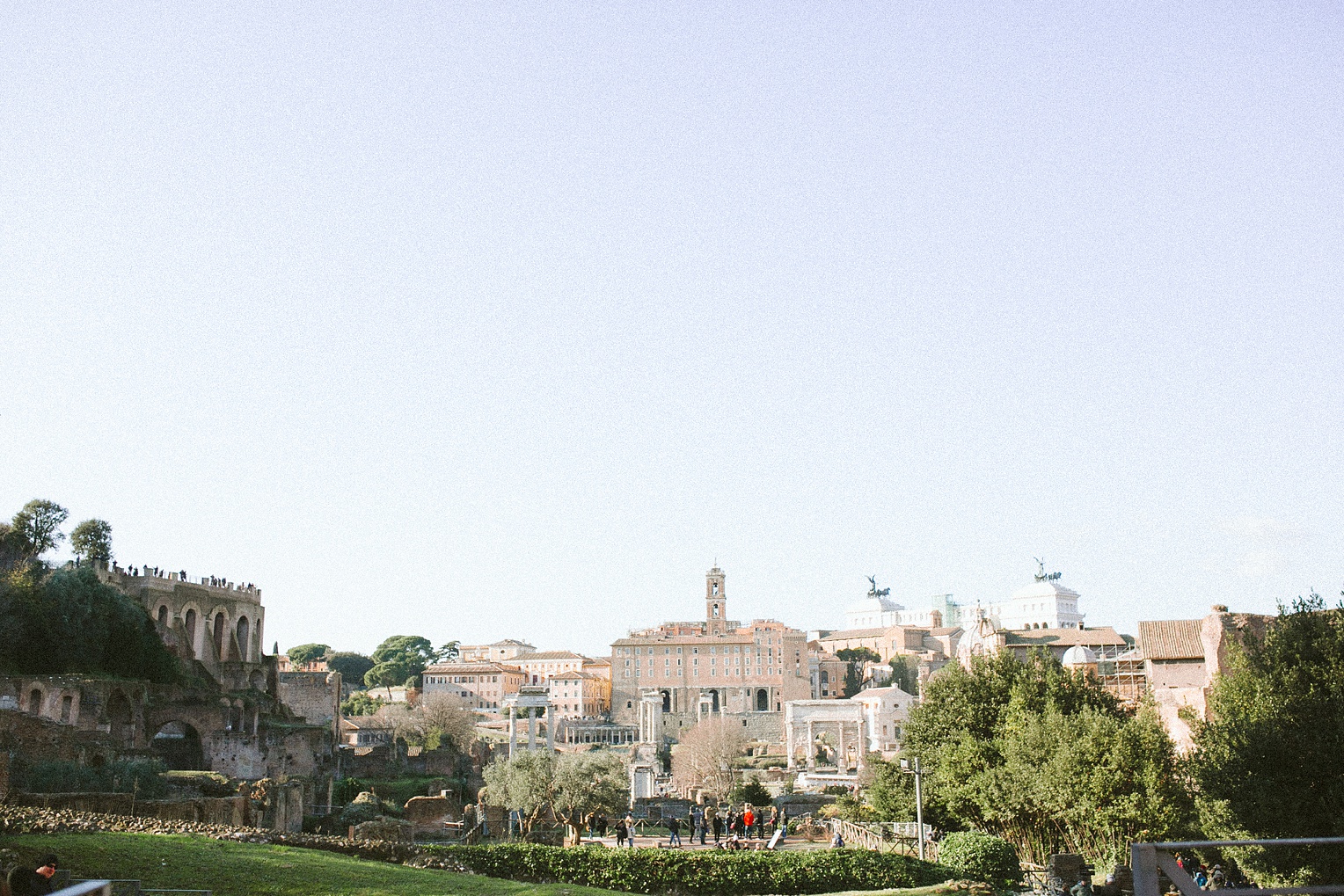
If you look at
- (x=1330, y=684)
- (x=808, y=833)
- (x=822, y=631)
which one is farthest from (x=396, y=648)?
(x=1330, y=684)

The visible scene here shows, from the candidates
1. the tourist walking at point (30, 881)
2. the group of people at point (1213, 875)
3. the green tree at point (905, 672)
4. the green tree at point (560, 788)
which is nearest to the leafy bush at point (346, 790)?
the green tree at point (560, 788)

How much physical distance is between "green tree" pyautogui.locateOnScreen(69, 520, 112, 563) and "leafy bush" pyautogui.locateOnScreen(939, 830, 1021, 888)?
45050 millimetres

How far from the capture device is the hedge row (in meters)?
23.1

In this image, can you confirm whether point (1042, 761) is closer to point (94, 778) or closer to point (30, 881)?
point (30, 881)

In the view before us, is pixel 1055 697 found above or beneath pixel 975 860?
above

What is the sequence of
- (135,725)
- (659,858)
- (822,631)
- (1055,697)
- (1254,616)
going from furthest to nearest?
(822,631) < (135,725) < (1254,616) < (1055,697) < (659,858)

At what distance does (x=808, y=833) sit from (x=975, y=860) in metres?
13.5

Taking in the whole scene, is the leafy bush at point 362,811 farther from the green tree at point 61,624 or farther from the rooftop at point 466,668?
the rooftop at point 466,668

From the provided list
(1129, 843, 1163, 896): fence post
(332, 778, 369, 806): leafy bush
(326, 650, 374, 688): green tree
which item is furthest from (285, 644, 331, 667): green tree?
(1129, 843, 1163, 896): fence post

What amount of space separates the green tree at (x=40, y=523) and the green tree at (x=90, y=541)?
1518 mm

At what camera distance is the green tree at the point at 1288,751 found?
20.4 metres

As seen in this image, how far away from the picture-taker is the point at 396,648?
424 feet

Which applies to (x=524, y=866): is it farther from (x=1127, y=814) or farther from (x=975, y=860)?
(x=1127, y=814)

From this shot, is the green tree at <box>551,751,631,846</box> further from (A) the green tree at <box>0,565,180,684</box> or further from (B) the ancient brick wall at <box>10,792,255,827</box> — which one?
(A) the green tree at <box>0,565,180,684</box>
